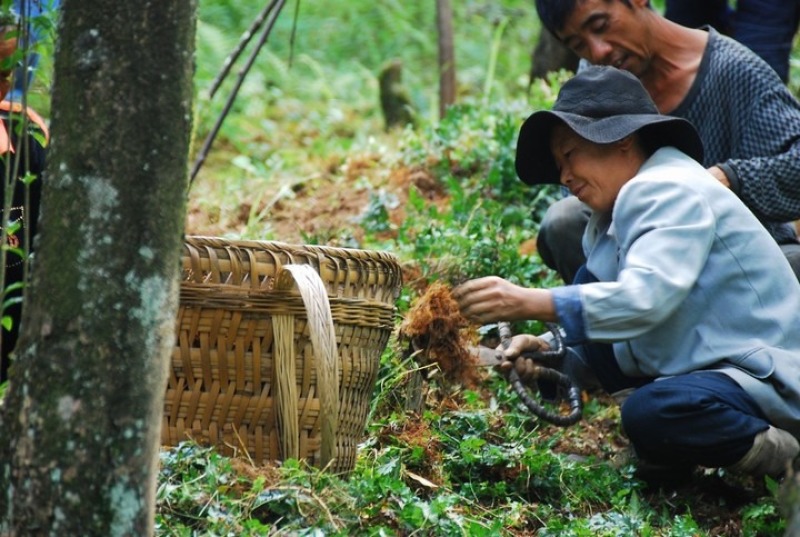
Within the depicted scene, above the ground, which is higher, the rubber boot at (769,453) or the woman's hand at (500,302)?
the woman's hand at (500,302)

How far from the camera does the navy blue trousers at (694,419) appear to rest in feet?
10.4

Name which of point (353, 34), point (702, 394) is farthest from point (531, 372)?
point (353, 34)

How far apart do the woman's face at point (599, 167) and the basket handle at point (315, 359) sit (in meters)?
1.03

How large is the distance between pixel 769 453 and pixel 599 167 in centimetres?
93

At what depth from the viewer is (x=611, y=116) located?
3.40 m

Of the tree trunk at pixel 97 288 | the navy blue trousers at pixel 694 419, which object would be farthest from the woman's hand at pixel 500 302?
the tree trunk at pixel 97 288

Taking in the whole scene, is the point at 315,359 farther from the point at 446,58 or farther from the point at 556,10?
the point at 446,58

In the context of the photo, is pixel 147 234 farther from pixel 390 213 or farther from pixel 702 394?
pixel 390 213

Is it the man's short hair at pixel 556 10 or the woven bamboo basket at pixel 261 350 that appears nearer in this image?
the woven bamboo basket at pixel 261 350

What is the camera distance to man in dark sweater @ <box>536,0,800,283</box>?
152 inches

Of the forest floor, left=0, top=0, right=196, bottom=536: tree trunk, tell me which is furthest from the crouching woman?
left=0, top=0, right=196, bottom=536: tree trunk

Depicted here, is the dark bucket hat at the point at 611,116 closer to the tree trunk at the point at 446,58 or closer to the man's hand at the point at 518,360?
the man's hand at the point at 518,360

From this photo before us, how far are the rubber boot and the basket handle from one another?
4.05 feet

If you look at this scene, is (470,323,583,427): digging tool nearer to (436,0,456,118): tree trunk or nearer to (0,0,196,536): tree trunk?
(0,0,196,536): tree trunk
